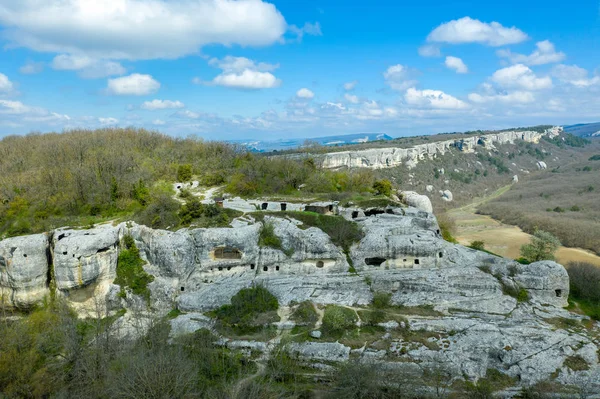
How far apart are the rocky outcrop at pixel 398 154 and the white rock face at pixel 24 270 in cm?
3839

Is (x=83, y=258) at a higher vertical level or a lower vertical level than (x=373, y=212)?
lower

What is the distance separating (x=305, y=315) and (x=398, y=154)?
2534 inches

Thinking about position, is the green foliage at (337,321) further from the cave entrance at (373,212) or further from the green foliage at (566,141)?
the green foliage at (566,141)

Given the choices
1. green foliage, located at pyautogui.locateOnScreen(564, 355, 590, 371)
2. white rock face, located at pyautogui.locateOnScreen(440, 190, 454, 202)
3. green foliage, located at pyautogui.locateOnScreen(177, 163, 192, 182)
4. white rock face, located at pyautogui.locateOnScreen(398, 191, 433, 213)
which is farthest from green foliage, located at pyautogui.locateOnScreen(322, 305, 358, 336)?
white rock face, located at pyautogui.locateOnScreen(440, 190, 454, 202)

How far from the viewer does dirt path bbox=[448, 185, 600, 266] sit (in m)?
40.6

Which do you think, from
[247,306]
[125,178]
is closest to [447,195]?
[125,178]

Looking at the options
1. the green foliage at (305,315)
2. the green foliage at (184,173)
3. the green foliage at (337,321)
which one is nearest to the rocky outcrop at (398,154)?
the green foliage at (184,173)

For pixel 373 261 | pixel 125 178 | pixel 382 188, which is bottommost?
pixel 373 261

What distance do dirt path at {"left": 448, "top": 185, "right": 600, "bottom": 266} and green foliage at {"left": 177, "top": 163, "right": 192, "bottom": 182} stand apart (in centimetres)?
3390

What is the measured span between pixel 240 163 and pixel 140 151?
12.2 metres

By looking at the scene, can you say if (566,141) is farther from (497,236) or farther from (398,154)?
(497,236)

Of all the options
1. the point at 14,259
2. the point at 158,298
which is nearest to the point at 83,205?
the point at 14,259

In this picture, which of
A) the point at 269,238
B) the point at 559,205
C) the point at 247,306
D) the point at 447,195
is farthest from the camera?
the point at 447,195

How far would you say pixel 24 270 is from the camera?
883 inches
